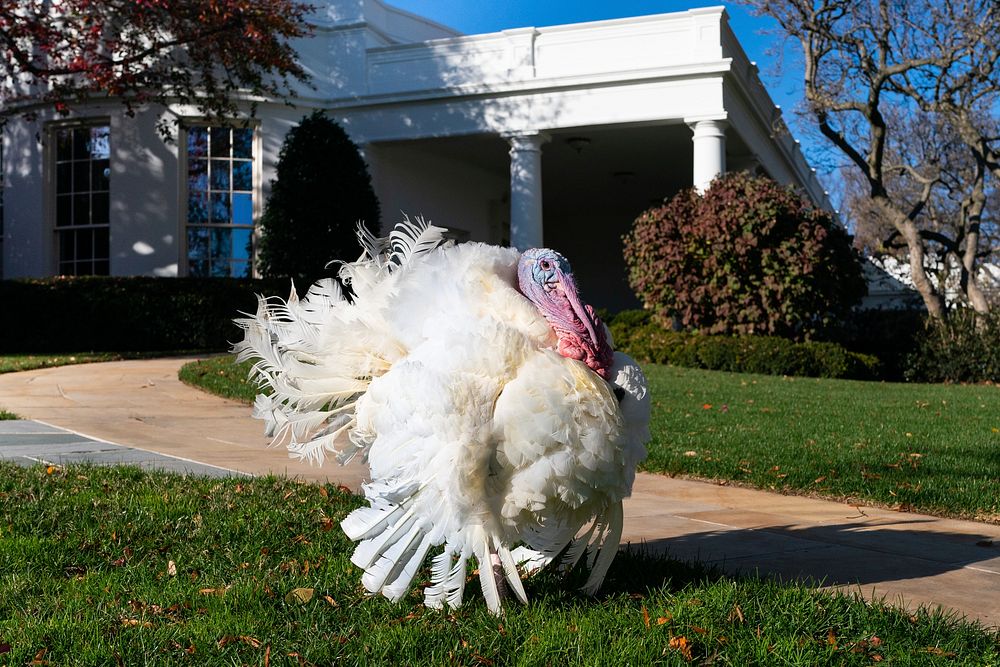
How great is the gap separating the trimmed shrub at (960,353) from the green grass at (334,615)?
12907 mm

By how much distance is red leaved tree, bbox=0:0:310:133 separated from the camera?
14.7m

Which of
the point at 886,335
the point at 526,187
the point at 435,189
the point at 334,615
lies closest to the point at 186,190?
the point at 435,189

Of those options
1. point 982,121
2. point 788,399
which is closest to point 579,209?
point 982,121

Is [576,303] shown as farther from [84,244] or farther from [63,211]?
[63,211]

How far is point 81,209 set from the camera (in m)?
18.1

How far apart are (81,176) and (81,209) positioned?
639 millimetres

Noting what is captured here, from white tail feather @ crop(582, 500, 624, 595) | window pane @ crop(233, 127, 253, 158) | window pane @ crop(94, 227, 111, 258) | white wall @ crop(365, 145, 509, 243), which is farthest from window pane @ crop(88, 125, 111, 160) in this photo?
white tail feather @ crop(582, 500, 624, 595)

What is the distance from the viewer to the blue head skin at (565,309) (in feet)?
10.0

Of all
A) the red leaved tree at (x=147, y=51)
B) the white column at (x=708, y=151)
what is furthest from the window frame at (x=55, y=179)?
the white column at (x=708, y=151)

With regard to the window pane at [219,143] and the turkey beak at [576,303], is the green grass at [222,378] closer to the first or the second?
the turkey beak at [576,303]

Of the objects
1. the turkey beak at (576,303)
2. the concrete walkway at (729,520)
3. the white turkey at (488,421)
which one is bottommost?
the concrete walkway at (729,520)

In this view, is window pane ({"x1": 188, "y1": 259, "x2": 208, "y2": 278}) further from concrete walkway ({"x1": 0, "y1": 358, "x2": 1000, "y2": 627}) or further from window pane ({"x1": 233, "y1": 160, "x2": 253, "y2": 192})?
concrete walkway ({"x1": 0, "y1": 358, "x2": 1000, "y2": 627})

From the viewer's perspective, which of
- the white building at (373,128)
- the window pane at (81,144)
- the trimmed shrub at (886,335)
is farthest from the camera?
the window pane at (81,144)

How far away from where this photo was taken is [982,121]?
2473 centimetres
